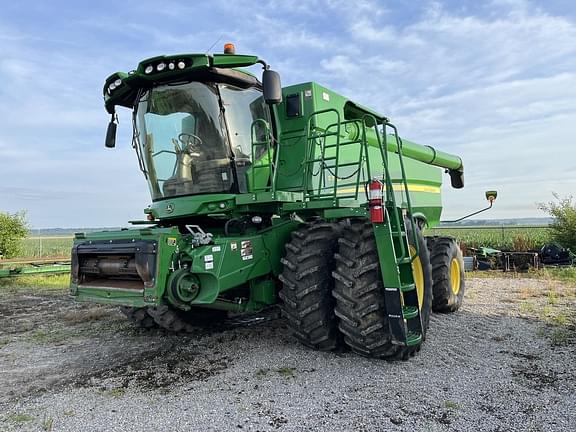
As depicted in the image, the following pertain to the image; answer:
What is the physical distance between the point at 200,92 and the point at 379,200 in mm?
2303

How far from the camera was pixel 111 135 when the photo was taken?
6.00 m

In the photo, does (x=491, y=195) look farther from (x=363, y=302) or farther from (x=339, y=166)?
(x=363, y=302)

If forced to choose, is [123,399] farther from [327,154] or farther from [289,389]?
[327,154]

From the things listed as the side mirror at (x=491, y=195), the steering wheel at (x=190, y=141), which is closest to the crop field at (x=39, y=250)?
the steering wheel at (x=190, y=141)

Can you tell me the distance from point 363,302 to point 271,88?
227 centimetres

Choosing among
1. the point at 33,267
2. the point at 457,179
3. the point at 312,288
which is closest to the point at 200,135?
the point at 312,288

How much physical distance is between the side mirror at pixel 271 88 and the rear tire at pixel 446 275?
161 inches

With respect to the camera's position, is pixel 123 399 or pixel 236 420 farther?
pixel 123 399

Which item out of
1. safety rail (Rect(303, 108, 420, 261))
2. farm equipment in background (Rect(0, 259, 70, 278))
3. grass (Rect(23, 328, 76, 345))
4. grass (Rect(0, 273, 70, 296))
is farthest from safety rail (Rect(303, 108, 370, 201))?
farm equipment in background (Rect(0, 259, 70, 278))

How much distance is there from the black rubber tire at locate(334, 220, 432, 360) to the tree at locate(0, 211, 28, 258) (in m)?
14.4

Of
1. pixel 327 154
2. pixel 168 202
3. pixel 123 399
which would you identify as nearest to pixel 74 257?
pixel 168 202

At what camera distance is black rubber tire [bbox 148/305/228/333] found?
5.88 m

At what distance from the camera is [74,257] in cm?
512

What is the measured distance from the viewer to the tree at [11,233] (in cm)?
1553
